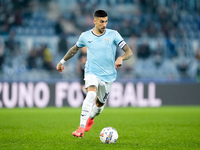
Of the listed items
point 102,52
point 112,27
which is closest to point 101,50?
point 102,52

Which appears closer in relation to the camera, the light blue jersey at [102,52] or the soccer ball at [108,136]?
the soccer ball at [108,136]

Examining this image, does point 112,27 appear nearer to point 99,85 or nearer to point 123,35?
point 123,35

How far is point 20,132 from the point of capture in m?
7.89

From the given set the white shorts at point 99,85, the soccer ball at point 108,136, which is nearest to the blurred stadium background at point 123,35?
the white shorts at point 99,85

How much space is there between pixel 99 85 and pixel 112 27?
48.7 feet

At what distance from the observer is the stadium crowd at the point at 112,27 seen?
18688mm

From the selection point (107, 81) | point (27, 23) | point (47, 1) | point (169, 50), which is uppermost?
point (47, 1)

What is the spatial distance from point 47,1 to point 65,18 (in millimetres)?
1644

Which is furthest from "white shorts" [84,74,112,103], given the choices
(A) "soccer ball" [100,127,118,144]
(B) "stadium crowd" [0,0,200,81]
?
(B) "stadium crowd" [0,0,200,81]

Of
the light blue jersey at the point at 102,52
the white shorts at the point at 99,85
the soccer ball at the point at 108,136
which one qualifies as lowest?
the soccer ball at the point at 108,136

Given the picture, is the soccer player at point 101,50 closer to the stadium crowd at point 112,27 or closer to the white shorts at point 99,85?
the white shorts at point 99,85

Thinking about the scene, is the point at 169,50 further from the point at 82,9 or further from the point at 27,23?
the point at 27,23

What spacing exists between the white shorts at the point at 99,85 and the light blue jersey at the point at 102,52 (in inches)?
3.5

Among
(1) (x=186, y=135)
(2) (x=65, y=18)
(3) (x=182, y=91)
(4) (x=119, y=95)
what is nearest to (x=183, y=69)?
(3) (x=182, y=91)
